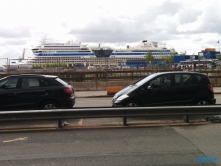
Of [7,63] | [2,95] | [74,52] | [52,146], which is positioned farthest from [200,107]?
[74,52]

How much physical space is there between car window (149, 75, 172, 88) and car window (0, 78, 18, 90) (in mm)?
4697

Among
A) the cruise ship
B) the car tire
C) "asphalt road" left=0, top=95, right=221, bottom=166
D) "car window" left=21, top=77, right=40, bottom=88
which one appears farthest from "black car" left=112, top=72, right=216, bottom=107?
the cruise ship

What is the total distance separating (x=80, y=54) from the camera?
7769 cm

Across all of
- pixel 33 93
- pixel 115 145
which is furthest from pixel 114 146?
pixel 33 93

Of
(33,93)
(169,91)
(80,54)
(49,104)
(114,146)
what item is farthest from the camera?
(80,54)

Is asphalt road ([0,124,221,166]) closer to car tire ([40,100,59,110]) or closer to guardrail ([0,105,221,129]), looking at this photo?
guardrail ([0,105,221,129])

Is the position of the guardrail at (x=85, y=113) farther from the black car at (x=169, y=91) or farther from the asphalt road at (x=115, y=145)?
the black car at (x=169, y=91)

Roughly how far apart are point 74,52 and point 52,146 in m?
73.5

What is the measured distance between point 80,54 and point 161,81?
228ft

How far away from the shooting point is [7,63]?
22828mm

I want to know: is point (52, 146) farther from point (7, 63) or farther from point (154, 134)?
point (7, 63)

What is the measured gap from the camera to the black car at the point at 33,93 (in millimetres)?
8914

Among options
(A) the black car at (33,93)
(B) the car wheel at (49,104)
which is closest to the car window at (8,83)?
(A) the black car at (33,93)

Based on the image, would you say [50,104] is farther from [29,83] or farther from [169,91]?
[169,91]
